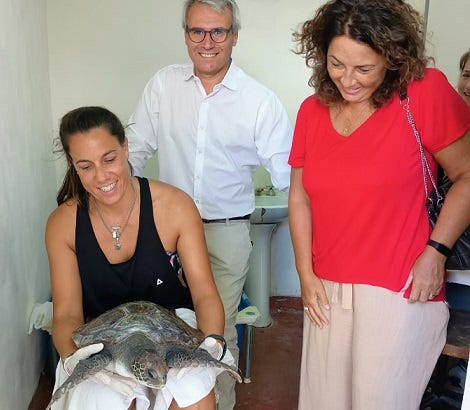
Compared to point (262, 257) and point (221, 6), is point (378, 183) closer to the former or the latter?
point (221, 6)

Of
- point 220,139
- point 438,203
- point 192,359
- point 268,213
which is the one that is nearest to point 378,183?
point 438,203

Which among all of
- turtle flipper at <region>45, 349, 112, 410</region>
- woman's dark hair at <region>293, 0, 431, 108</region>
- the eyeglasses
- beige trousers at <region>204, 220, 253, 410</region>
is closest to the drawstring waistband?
woman's dark hair at <region>293, 0, 431, 108</region>

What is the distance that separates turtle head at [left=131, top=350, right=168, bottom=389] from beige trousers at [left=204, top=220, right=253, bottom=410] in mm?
855

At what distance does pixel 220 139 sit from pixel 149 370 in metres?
1.04

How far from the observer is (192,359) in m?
1.38

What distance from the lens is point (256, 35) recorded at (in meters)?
3.04

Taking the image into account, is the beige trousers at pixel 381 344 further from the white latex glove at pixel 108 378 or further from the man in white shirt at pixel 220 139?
the man in white shirt at pixel 220 139

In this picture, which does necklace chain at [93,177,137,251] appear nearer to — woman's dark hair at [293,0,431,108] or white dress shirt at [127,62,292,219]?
white dress shirt at [127,62,292,219]

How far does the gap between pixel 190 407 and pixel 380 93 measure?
92 cm

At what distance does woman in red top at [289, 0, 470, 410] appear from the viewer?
1.31 m

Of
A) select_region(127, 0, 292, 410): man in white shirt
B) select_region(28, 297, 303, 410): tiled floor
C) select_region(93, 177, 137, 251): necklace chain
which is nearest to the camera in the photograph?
select_region(93, 177, 137, 251): necklace chain

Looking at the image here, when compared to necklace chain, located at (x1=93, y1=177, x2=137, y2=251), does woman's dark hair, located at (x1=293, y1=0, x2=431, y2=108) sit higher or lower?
higher

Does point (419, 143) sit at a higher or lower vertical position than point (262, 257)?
higher

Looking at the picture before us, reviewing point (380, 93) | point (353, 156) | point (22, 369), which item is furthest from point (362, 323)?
point (22, 369)
